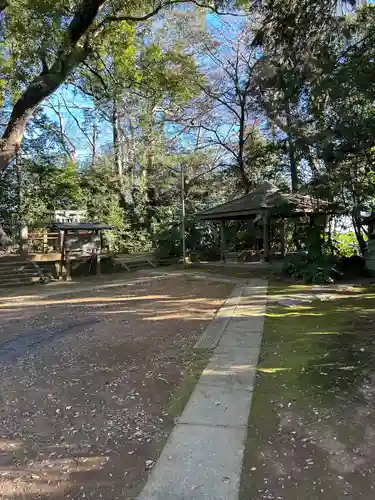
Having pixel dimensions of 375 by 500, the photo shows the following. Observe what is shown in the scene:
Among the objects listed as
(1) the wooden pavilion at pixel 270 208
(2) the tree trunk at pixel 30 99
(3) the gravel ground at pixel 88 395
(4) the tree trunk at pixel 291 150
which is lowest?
(3) the gravel ground at pixel 88 395

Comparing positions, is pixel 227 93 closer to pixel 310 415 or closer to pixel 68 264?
A: pixel 68 264

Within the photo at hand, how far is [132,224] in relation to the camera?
22.5m

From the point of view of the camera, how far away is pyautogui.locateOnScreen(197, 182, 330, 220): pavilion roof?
13.0m

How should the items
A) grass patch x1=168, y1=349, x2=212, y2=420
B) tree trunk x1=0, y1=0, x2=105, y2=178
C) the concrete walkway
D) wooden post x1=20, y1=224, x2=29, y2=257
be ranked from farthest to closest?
wooden post x1=20, y1=224, x2=29, y2=257 < tree trunk x1=0, y1=0, x2=105, y2=178 < grass patch x1=168, y1=349, x2=212, y2=420 < the concrete walkway

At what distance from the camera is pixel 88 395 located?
337cm

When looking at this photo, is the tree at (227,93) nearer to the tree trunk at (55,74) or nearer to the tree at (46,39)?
the tree at (46,39)

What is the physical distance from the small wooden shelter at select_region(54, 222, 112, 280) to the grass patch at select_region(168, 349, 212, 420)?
Result: 10186 millimetres

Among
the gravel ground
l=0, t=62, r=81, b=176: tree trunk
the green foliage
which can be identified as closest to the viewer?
the gravel ground

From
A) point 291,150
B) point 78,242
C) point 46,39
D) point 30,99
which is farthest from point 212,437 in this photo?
point 78,242

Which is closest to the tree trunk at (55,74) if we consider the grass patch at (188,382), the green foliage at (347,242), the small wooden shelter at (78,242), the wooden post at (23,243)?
the wooden post at (23,243)

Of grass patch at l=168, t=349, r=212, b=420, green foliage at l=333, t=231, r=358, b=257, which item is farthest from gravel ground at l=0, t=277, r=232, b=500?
green foliage at l=333, t=231, r=358, b=257

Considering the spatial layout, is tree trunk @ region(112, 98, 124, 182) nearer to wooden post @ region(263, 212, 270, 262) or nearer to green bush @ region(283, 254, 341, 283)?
wooden post @ region(263, 212, 270, 262)

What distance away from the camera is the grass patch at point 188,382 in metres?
3.07

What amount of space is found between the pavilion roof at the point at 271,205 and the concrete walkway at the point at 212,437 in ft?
30.1
